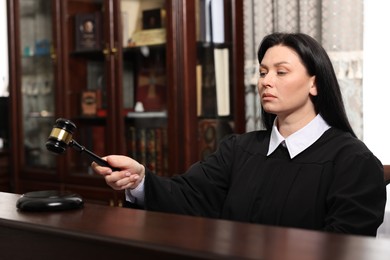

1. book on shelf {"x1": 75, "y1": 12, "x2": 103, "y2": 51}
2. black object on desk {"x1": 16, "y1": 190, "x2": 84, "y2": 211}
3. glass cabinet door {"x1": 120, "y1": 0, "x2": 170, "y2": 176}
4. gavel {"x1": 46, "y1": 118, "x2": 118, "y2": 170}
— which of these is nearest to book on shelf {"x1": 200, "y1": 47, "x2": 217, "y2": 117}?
glass cabinet door {"x1": 120, "y1": 0, "x2": 170, "y2": 176}

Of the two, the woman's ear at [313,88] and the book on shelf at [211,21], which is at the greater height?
the book on shelf at [211,21]

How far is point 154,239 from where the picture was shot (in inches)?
39.9

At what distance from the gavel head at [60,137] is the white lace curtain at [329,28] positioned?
5.04ft

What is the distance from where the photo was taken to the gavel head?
1.54 metres

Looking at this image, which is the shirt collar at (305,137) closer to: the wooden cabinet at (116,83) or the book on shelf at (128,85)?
the wooden cabinet at (116,83)

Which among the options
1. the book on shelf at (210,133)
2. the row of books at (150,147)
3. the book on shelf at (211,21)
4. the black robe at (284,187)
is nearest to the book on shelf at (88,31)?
the row of books at (150,147)

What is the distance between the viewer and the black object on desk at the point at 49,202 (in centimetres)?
133

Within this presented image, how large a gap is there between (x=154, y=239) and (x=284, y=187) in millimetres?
944

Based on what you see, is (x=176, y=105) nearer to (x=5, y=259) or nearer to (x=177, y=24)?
(x=177, y=24)

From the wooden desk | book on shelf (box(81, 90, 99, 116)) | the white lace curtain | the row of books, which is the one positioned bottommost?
the row of books

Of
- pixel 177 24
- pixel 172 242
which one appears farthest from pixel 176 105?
pixel 172 242

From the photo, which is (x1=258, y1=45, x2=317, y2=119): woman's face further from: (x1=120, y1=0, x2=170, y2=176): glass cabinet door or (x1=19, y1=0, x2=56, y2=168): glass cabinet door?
(x1=19, y1=0, x2=56, y2=168): glass cabinet door

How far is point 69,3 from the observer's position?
12.3 feet

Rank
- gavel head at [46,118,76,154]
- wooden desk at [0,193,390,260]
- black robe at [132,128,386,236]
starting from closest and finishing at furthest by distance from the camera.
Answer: wooden desk at [0,193,390,260], gavel head at [46,118,76,154], black robe at [132,128,386,236]
